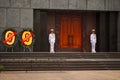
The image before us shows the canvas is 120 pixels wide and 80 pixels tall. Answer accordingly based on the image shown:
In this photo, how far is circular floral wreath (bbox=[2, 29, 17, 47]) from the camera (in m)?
28.7

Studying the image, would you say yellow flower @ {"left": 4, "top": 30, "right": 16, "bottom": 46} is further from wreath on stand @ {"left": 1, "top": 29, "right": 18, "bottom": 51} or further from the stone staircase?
the stone staircase

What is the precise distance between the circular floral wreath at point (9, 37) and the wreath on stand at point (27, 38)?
551 mm

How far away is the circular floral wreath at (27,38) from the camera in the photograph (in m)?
28.9

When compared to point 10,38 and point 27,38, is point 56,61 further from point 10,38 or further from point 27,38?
point 10,38

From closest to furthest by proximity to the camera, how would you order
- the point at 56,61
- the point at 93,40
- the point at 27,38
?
the point at 56,61 → the point at 27,38 → the point at 93,40

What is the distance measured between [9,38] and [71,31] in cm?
636

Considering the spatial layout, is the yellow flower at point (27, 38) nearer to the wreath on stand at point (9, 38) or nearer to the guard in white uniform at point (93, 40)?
the wreath on stand at point (9, 38)

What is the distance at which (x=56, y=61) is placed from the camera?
23.7 metres

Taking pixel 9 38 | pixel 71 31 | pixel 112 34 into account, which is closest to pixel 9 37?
pixel 9 38

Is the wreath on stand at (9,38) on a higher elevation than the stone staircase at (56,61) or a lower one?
higher

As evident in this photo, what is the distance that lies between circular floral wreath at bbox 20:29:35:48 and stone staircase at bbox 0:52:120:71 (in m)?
3.44

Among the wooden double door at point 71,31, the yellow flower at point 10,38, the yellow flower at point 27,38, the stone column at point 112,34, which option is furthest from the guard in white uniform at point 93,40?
the yellow flower at point 10,38

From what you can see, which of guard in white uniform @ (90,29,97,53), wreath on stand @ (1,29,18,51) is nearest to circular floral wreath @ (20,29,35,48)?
wreath on stand @ (1,29,18,51)

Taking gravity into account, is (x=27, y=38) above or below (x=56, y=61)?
above
